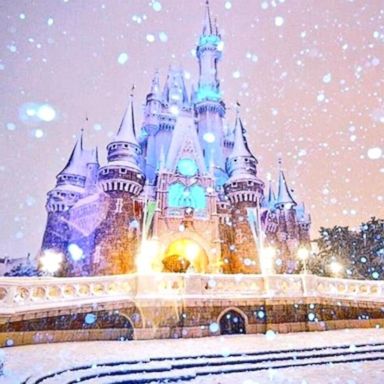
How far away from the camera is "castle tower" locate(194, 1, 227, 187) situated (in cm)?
3944

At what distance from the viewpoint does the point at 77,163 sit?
119 ft

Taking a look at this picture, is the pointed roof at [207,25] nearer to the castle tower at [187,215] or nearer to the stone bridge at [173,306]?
the castle tower at [187,215]

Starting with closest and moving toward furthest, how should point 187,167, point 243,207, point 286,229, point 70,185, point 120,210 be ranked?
point 120,210
point 243,207
point 187,167
point 70,185
point 286,229

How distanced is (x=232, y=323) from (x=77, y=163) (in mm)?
29026

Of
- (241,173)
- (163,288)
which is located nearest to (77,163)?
(241,173)

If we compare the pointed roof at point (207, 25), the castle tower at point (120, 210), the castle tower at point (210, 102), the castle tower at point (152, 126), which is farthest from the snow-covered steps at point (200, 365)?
the pointed roof at point (207, 25)

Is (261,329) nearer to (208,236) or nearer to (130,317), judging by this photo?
(130,317)

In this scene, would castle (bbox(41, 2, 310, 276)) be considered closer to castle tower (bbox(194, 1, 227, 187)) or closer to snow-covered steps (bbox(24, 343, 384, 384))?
castle tower (bbox(194, 1, 227, 187))

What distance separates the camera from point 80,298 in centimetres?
1120

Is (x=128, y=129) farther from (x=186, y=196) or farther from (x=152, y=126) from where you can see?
(x=186, y=196)

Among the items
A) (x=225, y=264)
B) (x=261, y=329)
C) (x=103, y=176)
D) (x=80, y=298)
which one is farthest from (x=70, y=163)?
(x=261, y=329)

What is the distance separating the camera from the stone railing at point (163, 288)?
1032 centimetres

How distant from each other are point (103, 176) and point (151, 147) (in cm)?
1213

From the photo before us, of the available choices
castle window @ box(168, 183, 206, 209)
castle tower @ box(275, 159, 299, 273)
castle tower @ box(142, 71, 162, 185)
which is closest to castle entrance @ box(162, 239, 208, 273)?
castle window @ box(168, 183, 206, 209)
